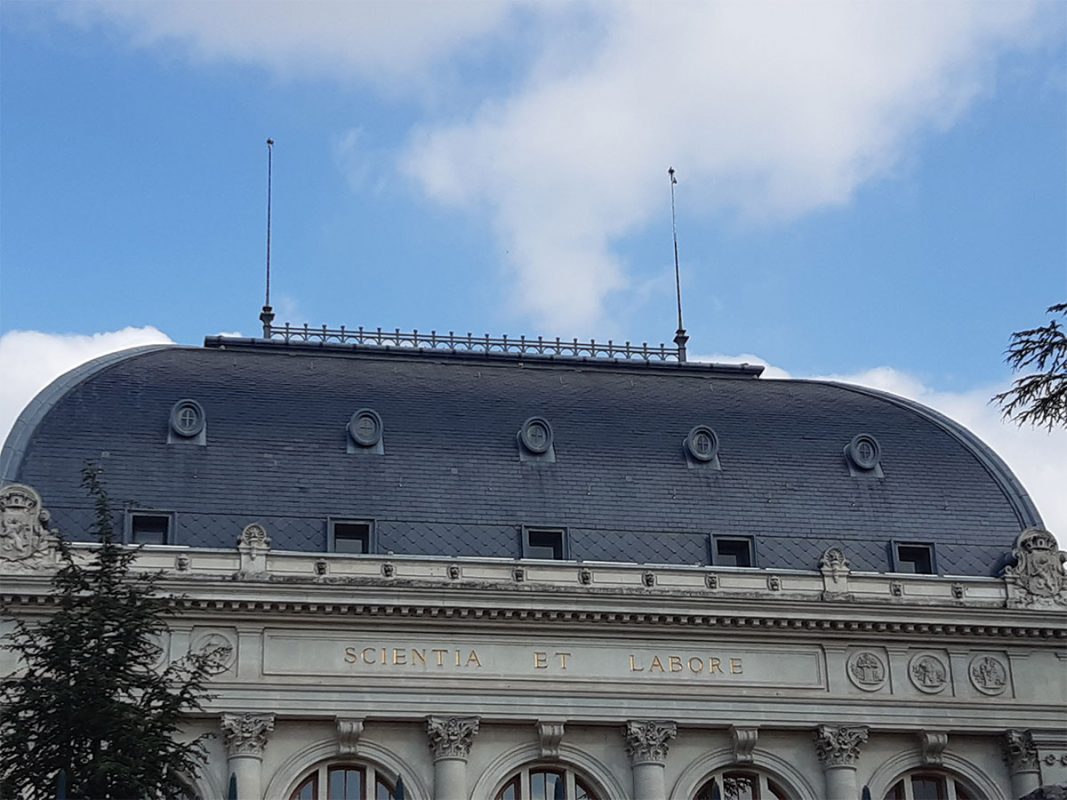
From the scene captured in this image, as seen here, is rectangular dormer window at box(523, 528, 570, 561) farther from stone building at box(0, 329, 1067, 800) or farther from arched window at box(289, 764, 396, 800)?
arched window at box(289, 764, 396, 800)

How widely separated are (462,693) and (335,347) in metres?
15.2

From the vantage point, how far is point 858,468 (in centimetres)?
6550

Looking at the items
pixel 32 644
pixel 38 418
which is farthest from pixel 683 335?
pixel 32 644

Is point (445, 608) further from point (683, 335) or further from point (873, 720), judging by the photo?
point (683, 335)

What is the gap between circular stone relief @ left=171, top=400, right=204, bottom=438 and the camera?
2400 inches

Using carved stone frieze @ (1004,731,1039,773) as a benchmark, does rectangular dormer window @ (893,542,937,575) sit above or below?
above

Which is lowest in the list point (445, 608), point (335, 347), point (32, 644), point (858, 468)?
point (32, 644)

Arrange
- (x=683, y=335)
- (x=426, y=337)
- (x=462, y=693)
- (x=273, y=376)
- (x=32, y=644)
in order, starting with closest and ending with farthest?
(x=32, y=644), (x=462, y=693), (x=273, y=376), (x=426, y=337), (x=683, y=335)

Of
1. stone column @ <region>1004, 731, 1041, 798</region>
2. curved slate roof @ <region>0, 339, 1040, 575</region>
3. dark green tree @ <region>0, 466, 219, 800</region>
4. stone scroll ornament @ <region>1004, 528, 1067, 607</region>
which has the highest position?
curved slate roof @ <region>0, 339, 1040, 575</region>

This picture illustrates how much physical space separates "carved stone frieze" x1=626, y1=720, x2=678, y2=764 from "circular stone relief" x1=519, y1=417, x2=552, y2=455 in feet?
31.5

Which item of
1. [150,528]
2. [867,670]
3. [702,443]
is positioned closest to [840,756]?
[867,670]

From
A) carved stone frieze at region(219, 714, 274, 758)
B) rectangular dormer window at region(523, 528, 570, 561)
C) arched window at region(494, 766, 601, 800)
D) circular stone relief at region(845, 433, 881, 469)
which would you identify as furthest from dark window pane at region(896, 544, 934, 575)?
carved stone frieze at region(219, 714, 274, 758)

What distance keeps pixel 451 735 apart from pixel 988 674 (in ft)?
55.1

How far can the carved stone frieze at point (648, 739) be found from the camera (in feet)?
191
